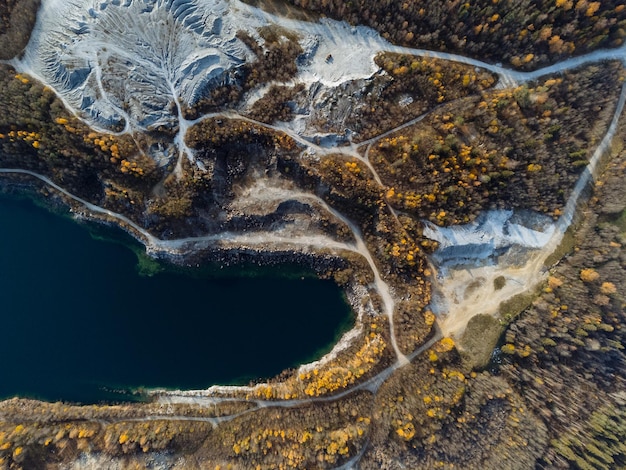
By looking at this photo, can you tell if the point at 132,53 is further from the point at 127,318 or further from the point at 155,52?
the point at 127,318

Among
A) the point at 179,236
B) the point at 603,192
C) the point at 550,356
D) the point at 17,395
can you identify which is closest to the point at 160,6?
the point at 179,236

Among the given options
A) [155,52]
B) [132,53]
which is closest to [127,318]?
[132,53]

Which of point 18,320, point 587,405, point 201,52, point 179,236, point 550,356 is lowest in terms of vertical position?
point 18,320

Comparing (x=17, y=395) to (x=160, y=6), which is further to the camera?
(x=17, y=395)

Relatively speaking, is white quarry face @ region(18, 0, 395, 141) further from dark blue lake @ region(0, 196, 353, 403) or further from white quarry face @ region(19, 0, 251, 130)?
dark blue lake @ region(0, 196, 353, 403)

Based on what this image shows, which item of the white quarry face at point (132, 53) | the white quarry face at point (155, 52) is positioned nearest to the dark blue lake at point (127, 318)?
the white quarry face at point (155, 52)

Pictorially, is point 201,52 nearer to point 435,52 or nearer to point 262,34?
point 262,34
